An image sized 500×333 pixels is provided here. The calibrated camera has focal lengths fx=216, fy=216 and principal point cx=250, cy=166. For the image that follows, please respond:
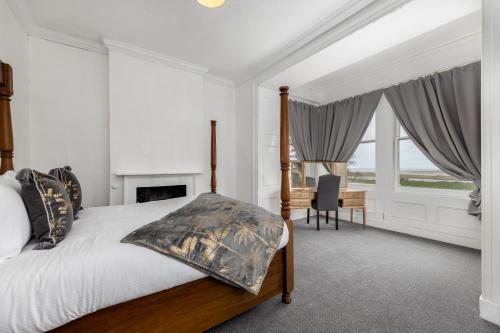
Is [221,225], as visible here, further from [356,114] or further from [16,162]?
[356,114]

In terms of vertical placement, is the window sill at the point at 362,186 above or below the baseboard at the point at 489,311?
above

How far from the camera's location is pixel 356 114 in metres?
4.06

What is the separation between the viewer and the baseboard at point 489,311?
1.48 m

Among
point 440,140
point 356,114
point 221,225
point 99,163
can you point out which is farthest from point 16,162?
point 440,140

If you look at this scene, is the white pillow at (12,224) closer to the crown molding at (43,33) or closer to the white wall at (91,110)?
the white wall at (91,110)

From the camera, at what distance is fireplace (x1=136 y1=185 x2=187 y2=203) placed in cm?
311

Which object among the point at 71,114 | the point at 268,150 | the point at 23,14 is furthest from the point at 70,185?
the point at 268,150

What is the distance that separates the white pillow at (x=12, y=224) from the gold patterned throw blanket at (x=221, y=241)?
1.46ft

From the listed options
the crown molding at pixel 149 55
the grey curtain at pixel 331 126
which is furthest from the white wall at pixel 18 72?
the grey curtain at pixel 331 126

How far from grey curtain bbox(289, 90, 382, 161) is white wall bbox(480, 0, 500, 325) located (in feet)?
7.87

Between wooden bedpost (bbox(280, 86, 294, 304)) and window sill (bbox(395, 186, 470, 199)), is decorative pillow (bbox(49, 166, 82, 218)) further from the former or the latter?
window sill (bbox(395, 186, 470, 199))

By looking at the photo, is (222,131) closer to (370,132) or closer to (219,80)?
(219,80)

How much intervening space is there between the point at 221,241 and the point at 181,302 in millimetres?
376

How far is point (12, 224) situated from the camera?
101 cm
